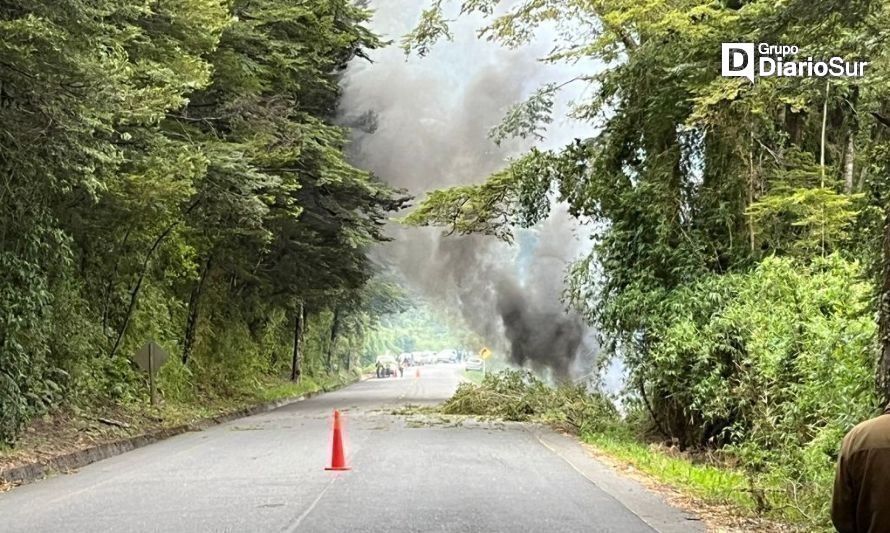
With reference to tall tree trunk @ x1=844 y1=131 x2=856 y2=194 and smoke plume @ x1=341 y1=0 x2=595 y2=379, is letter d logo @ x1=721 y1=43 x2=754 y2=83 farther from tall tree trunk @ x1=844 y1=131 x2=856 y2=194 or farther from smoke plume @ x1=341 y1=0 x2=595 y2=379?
smoke plume @ x1=341 y1=0 x2=595 y2=379

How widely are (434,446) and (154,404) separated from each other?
284 inches

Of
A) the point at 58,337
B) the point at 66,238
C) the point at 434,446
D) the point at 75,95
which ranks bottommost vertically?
the point at 434,446

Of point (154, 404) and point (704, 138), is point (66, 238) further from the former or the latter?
point (704, 138)

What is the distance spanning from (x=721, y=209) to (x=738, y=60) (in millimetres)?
2948

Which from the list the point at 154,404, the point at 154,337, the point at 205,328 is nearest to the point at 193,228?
the point at 154,337

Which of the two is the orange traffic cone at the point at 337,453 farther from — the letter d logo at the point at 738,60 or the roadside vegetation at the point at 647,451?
the letter d logo at the point at 738,60

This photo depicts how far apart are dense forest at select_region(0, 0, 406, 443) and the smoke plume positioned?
18.4 ft

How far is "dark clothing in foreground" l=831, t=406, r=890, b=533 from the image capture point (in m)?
3.02

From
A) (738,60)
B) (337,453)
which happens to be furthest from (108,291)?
(738,60)

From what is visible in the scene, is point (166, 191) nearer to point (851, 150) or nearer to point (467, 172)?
point (851, 150)

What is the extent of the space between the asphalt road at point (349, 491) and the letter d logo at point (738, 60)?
5.48m

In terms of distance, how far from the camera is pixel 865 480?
3.07 metres

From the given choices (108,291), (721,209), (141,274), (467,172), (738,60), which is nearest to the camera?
(738,60)

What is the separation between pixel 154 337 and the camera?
65.8 ft
